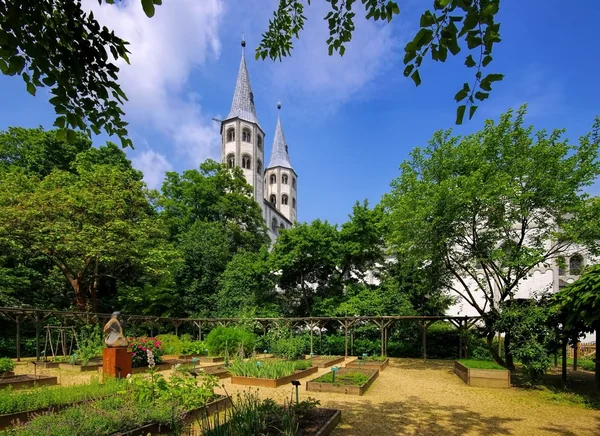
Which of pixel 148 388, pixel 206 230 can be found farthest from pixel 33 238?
pixel 148 388

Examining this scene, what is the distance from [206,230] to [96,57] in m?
23.0

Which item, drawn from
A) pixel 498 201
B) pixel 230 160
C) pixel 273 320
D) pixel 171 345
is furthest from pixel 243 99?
pixel 498 201

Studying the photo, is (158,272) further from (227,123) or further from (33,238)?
(227,123)

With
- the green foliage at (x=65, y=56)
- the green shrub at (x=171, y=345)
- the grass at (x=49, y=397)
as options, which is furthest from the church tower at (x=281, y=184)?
the green foliage at (x=65, y=56)

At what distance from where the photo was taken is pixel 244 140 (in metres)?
50.6

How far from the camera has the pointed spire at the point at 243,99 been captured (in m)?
51.4

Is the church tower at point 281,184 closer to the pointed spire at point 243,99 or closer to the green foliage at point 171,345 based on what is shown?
the pointed spire at point 243,99

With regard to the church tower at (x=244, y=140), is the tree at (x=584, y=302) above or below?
below

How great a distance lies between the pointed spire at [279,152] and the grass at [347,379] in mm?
60555

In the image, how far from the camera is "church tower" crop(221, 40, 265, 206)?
49.3 m

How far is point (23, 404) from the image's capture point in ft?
18.7

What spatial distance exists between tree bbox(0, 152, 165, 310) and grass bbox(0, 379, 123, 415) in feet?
37.3

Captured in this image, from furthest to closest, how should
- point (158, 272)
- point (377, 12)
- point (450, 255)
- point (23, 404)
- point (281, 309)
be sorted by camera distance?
point (281, 309) < point (158, 272) < point (450, 255) < point (23, 404) < point (377, 12)

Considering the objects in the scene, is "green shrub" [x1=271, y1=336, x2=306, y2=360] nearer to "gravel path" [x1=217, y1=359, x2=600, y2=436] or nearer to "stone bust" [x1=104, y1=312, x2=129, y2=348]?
"gravel path" [x1=217, y1=359, x2=600, y2=436]
